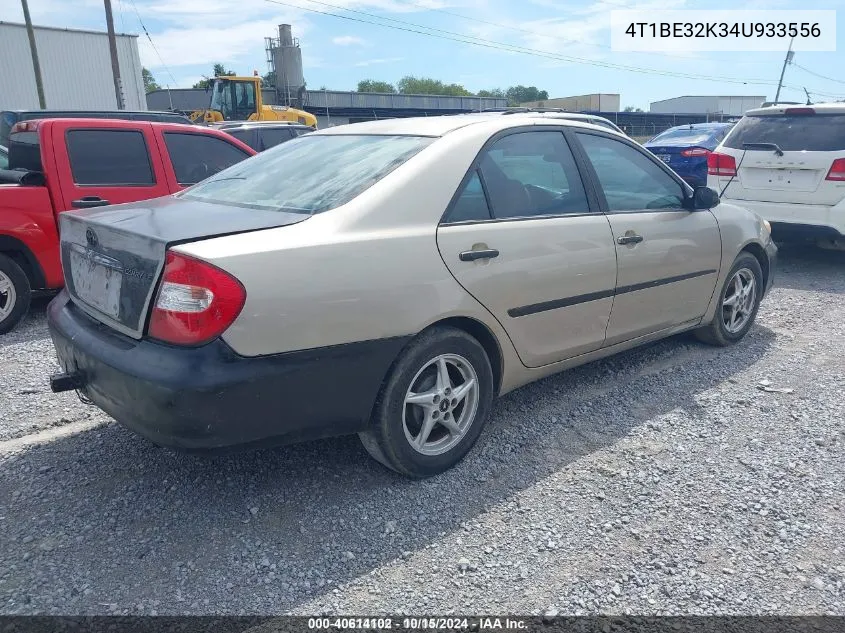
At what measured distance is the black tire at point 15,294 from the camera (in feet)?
17.1

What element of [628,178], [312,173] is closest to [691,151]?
[628,178]

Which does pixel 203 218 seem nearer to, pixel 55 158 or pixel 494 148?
pixel 494 148

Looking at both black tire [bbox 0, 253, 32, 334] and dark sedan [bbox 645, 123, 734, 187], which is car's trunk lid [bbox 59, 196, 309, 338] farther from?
dark sedan [bbox 645, 123, 734, 187]

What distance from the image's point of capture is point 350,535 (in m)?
2.71

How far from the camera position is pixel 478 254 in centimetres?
306

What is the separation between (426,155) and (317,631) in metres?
Result: 2.00

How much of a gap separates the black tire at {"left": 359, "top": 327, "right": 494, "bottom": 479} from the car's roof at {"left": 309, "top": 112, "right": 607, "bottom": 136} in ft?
3.43

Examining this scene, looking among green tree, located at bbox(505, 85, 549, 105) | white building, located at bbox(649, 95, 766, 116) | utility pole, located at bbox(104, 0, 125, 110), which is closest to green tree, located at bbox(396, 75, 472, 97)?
green tree, located at bbox(505, 85, 549, 105)

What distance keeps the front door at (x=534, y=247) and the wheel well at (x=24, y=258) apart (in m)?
3.95

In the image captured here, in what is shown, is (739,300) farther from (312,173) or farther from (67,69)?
(67,69)

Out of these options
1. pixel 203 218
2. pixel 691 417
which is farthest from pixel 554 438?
pixel 203 218

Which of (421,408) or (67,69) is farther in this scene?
(67,69)

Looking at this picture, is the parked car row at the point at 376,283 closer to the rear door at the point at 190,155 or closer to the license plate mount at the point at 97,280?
the license plate mount at the point at 97,280

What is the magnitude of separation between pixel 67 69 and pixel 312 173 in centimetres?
3303
